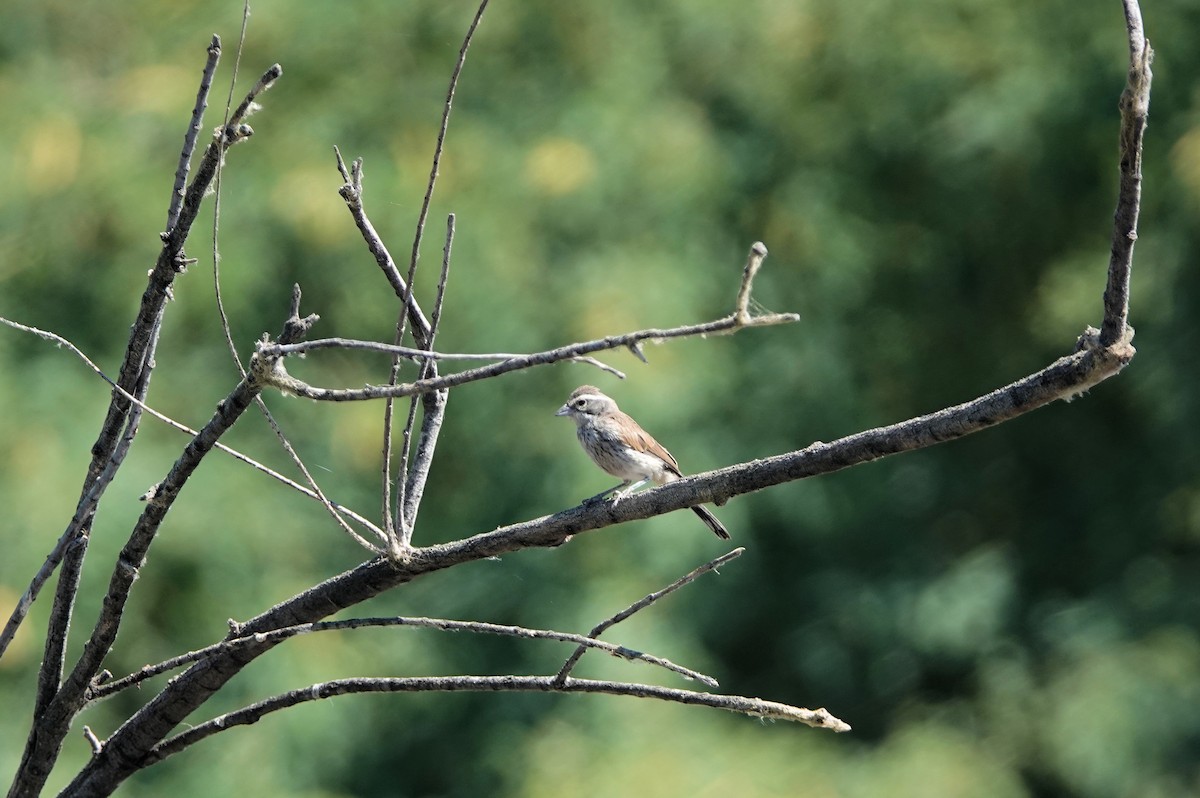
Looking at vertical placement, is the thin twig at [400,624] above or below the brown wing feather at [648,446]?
below

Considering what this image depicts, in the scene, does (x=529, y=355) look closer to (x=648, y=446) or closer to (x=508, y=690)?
(x=508, y=690)

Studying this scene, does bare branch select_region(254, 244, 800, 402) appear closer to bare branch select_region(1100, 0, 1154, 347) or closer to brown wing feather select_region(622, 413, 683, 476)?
bare branch select_region(1100, 0, 1154, 347)

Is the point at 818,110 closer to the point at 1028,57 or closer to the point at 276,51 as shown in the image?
the point at 1028,57

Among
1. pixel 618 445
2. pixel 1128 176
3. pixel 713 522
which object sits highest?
pixel 618 445

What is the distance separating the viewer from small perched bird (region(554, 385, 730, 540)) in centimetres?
584

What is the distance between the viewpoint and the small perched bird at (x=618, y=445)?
5840 millimetres

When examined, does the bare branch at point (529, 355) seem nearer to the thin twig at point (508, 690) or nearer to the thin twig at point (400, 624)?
the thin twig at point (400, 624)

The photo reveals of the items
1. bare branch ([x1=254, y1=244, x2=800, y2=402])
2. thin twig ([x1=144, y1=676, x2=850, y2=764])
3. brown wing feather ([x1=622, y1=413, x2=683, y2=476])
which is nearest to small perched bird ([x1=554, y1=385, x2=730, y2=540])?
brown wing feather ([x1=622, y1=413, x2=683, y2=476])

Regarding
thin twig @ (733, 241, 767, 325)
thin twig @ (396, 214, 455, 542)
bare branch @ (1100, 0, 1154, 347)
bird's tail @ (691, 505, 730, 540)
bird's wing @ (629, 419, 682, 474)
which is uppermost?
bird's wing @ (629, 419, 682, 474)

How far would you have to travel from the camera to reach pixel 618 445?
19.2 ft

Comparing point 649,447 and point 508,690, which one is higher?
point 649,447

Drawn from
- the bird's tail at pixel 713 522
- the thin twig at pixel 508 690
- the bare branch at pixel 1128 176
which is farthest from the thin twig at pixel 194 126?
the bird's tail at pixel 713 522

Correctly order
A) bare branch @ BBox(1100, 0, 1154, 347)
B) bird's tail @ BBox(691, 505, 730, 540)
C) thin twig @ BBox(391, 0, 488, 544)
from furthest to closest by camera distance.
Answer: bird's tail @ BBox(691, 505, 730, 540) → thin twig @ BBox(391, 0, 488, 544) → bare branch @ BBox(1100, 0, 1154, 347)

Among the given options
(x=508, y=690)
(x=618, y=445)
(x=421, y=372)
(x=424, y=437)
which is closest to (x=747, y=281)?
(x=508, y=690)
